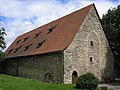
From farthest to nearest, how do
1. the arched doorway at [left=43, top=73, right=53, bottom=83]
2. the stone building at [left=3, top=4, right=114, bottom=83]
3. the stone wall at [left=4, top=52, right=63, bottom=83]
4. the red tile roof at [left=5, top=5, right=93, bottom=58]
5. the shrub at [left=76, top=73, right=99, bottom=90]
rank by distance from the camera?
the arched doorway at [left=43, top=73, right=53, bottom=83]
the red tile roof at [left=5, top=5, right=93, bottom=58]
the stone wall at [left=4, top=52, right=63, bottom=83]
the stone building at [left=3, top=4, right=114, bottom=83]
the shrub at [left=76, top=73, right=99, bottom=90]

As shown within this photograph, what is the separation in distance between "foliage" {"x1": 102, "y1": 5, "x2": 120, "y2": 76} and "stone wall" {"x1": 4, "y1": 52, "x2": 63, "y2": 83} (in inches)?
489

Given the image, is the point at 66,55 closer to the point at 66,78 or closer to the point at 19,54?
the point at 66,78

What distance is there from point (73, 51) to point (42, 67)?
6107mm

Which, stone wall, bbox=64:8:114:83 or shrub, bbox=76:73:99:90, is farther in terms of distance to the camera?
stone wall, bbox=64:8:114:83

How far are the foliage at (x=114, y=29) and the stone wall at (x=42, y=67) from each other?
40.8 feet

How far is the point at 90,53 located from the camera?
35.0m

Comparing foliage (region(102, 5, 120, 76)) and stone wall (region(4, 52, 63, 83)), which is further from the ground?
foliage (region(102, 5, 120, 76))

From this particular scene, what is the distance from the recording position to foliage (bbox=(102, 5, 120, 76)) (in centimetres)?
4139

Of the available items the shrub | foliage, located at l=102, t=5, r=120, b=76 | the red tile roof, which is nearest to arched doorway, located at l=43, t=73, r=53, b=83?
the red tile roof

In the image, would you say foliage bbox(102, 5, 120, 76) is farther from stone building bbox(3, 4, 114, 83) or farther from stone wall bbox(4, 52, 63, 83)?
stone wall bbox(4, 52, 63, 83)

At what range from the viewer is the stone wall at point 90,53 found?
107ft

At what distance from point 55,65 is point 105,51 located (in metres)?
8.18

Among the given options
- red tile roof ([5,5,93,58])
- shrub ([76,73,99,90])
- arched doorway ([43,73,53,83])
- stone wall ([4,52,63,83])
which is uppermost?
red tile roof ([5,5,93,58])

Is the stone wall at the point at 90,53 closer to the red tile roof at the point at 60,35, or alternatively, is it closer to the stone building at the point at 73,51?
the stone building at the point at 73,51
